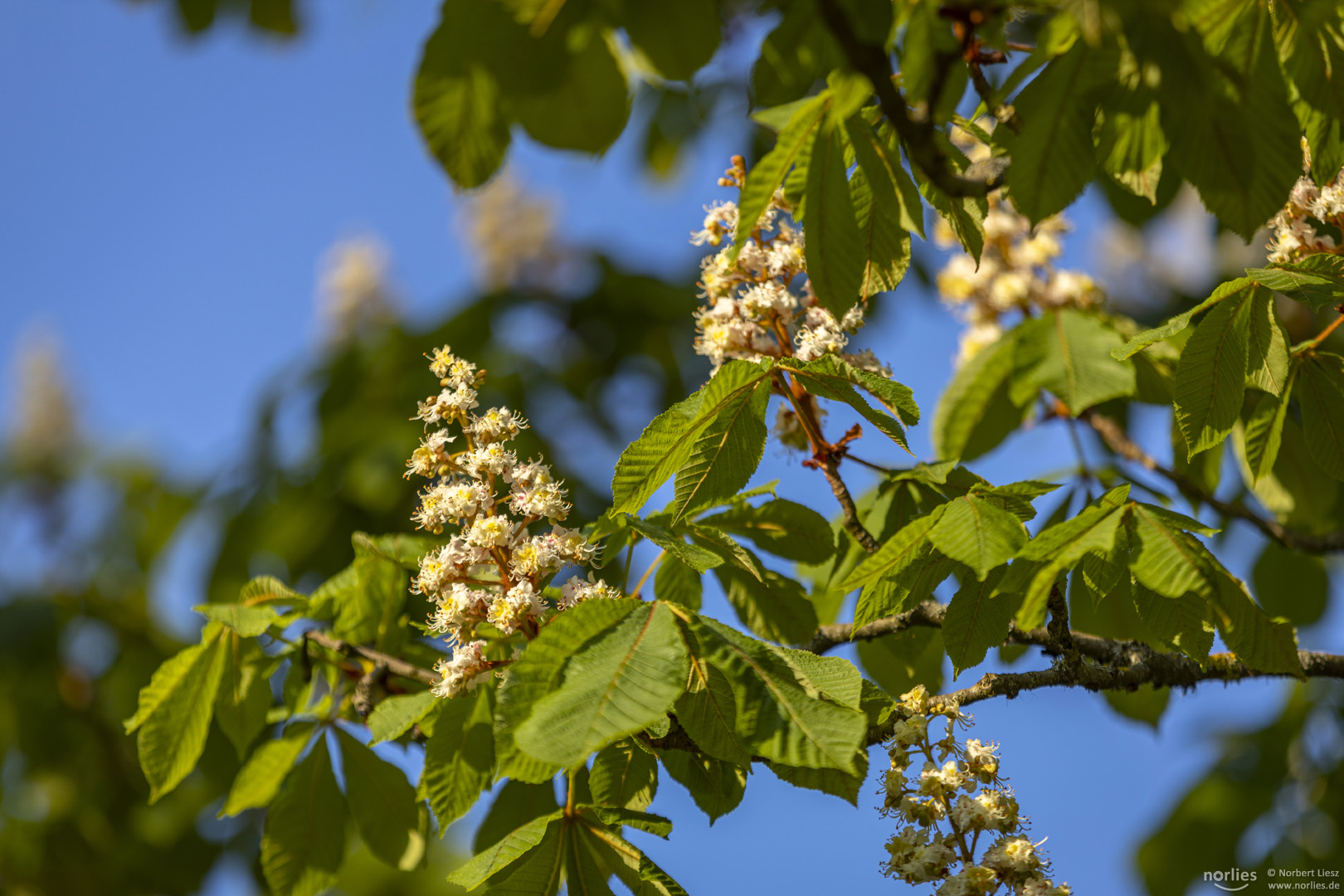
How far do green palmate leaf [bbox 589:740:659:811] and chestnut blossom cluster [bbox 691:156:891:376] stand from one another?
0.77 m

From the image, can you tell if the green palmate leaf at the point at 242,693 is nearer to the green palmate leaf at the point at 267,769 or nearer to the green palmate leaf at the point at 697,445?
the green palmate leaf at the point at 267,769

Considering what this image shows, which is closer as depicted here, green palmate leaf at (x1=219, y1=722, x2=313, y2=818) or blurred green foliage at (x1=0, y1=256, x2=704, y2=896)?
green palmate leaf at (x1=219, y1=722, x2=313, y2=818)

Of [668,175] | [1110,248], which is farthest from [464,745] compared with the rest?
[1110,248]

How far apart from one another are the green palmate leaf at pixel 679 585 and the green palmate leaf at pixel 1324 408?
1.14 m

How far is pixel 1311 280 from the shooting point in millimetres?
1486

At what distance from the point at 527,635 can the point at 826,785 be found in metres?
0.57

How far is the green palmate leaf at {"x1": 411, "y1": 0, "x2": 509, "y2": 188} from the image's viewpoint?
4.29 feet

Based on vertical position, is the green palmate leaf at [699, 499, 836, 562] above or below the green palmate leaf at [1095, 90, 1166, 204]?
below

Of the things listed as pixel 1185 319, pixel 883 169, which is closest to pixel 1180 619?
pixel 1185 319

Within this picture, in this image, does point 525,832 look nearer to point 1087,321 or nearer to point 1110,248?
point 1087,321

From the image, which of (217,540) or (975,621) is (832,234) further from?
(217,540)

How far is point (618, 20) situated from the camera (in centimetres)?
128

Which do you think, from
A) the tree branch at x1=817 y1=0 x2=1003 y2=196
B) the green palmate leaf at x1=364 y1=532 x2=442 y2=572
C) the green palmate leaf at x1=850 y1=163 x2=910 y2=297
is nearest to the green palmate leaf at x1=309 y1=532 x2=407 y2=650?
the green palmate leaf at x1=364 y1=532 x2=442 y2=572

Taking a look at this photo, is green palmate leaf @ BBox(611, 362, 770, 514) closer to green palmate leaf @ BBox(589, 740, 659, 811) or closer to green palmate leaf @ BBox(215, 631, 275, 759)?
green palmate leaf @ BBox(589, 740, 659, 811)
